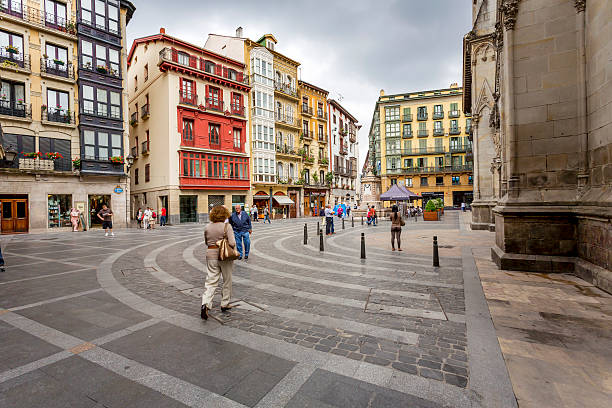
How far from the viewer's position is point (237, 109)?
3172cm

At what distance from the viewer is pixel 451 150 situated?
50.5 meters

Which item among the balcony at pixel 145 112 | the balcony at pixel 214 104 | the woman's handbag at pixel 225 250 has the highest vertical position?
the balcony at pixel 214 104

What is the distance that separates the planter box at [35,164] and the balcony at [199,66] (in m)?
12.2

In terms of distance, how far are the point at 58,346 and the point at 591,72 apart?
10686mm

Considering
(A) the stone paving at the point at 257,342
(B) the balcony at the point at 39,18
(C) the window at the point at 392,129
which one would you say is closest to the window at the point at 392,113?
(C) the window at the point at 392,129

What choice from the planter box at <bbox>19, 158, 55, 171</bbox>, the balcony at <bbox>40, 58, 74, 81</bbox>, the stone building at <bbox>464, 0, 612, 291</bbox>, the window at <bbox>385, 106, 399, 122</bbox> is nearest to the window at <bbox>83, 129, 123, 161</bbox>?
the planter box at <bbox>19, 158, 55, 171</bbox>

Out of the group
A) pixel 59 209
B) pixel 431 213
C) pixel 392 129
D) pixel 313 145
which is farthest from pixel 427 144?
→ pixel 59 209

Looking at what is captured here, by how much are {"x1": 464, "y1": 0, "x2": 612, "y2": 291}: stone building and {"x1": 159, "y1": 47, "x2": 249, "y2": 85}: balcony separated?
27.0 meters

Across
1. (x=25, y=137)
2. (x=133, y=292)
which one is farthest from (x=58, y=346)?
(x=25, y=137)

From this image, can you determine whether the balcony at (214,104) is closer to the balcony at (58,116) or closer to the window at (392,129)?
the balcony at (58,116)

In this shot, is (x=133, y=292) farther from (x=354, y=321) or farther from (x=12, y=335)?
(x=354, y=321)

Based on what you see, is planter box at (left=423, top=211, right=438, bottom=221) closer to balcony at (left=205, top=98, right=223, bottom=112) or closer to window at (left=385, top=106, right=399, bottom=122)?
balcony at (left=205, top=98, right=223, bottom=112)

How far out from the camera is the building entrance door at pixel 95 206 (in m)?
22.8

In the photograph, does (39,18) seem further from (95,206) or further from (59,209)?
(95,206)
